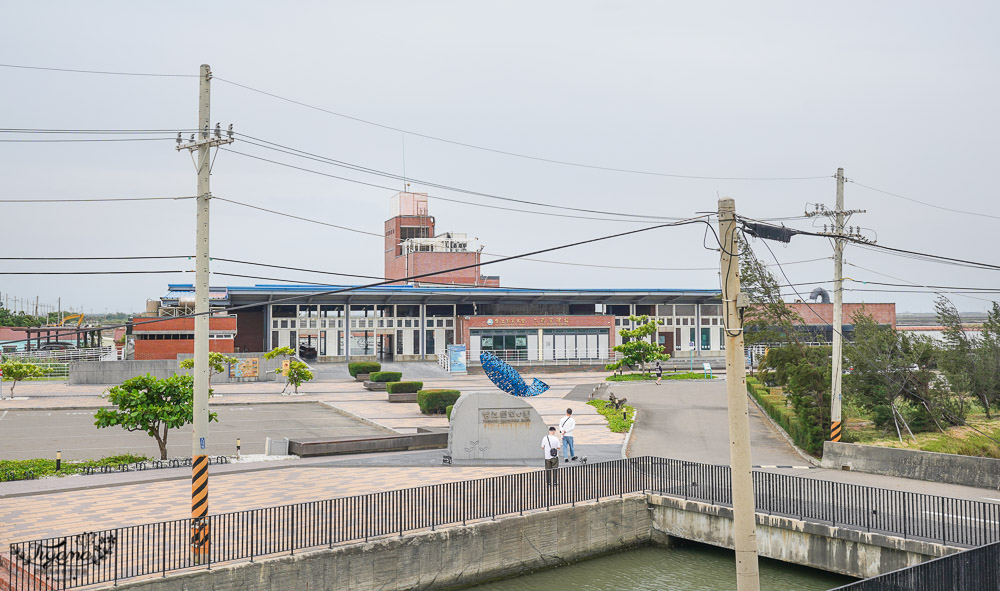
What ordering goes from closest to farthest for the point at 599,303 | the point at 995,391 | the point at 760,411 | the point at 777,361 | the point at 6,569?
the point at 6,569 → the point at 995,391 → the point at 777,361 → the point at 760,411 → the point at 599,303

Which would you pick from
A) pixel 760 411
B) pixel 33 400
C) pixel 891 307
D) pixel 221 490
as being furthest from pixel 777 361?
pixel 891 307

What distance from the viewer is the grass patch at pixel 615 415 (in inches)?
1365

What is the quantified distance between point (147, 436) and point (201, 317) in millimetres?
21926

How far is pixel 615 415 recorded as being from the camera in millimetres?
38375

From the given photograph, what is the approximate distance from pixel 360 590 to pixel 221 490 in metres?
6.90

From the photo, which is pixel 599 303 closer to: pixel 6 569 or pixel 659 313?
pixel 659 313

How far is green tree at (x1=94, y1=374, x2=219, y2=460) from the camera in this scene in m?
24.8

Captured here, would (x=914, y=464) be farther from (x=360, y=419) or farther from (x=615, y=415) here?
(x=360, y=419)

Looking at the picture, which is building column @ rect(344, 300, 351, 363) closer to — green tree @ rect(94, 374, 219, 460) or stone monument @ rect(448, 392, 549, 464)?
green tree @ rect(94, 374, 219, 460)

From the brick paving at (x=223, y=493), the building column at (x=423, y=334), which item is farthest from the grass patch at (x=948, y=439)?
the building column at (x=423, y=334)

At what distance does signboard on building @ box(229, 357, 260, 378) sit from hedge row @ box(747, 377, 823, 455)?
34.3 m

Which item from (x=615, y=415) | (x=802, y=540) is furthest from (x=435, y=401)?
(x=802, y=540)

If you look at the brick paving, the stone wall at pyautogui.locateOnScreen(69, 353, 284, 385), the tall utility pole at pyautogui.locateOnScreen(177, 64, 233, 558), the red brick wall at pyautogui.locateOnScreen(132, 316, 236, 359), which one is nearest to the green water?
Result: the brick paving

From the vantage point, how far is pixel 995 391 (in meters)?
31.8
